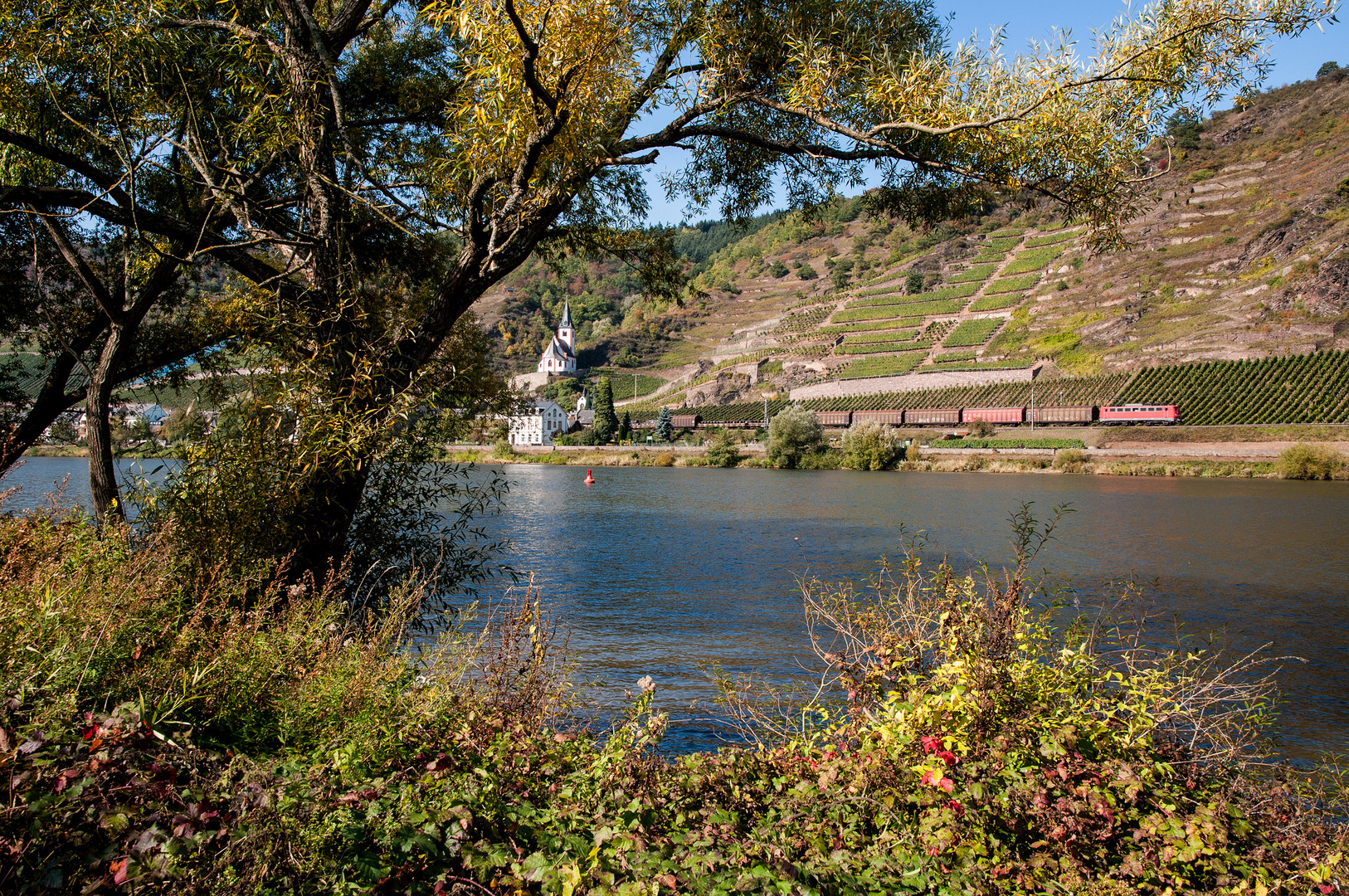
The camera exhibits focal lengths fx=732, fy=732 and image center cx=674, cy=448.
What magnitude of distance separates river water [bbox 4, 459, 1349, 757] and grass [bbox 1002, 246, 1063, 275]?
2754 inches

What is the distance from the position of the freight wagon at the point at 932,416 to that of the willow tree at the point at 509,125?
6678 cm

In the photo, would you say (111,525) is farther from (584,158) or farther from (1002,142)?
(1002,142)

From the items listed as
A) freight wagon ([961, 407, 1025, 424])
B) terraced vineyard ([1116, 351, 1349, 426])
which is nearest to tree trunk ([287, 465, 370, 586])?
terraced vineyard ([1116, 351, 1349, 426])

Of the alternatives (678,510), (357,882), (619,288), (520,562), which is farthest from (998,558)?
(619,288)

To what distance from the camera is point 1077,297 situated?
279ft

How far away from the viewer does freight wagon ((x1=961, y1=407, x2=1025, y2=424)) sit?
64188 mm

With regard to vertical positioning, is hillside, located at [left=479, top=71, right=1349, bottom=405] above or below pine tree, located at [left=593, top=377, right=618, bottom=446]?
above

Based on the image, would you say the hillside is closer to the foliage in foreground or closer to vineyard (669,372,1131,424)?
vineyard (669,372,1131,424)

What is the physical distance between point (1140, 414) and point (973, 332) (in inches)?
1196

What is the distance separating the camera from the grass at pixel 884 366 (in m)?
82.2

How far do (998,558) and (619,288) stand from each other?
176621mm

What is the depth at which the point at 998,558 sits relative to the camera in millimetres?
16359

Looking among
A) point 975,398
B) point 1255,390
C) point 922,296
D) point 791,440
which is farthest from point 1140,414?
point 922,296

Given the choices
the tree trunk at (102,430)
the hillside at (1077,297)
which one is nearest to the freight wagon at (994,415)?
the hillside at (1077,297)
